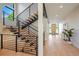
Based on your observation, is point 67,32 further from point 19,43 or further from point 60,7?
point 19,43

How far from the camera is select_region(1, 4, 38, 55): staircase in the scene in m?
4.46

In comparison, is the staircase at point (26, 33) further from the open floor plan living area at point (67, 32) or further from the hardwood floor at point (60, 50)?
the hardwood floor at point (60, 50)

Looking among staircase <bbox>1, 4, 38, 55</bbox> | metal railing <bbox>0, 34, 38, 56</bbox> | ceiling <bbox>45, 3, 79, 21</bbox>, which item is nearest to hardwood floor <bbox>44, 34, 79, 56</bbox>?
metal railing <bbox>0, 34, 38, 56</bbox>

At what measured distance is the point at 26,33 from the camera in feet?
17.4

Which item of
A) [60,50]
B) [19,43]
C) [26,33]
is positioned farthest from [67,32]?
[19,43]

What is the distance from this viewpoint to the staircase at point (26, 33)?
4.46m

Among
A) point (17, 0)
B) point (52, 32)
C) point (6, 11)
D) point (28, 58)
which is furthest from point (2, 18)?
point (52, 32)

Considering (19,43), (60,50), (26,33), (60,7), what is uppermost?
Answer: (60,7)

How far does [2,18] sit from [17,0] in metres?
2.96

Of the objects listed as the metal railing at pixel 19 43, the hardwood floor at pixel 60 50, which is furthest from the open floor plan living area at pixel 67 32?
the metal railing at pixel 19 43

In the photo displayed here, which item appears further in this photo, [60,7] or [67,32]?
[67,32]

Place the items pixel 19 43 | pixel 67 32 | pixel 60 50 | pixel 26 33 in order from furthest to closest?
pixel 67 32, pixel 26 33, pixel 60 50, pixel 19 43

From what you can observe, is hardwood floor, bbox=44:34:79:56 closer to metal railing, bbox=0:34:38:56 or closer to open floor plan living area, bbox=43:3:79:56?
open floor plan living area, bbox=43:3:79:56

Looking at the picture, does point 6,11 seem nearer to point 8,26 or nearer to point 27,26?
point 8,26
